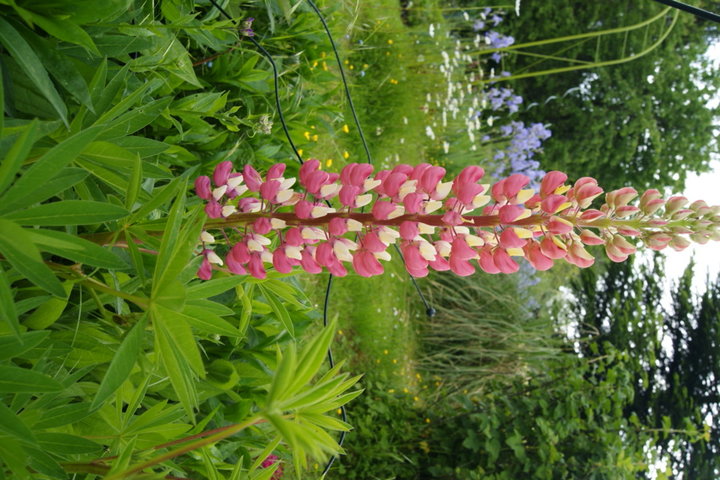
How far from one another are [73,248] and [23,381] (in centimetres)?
22

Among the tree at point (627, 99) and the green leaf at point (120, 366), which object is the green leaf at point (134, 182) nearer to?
the green leaf at point (120, 366)

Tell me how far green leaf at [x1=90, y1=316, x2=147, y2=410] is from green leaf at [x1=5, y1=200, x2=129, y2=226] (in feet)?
0.56

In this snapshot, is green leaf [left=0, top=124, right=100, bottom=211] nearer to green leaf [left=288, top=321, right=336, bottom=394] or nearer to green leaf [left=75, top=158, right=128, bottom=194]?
green leaf [left=75, top=158, right=128, bottom=194]

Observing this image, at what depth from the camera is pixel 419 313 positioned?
20.3 ft

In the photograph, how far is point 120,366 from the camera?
0.90 m

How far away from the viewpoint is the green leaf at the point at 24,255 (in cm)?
74

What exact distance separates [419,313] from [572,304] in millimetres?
2006

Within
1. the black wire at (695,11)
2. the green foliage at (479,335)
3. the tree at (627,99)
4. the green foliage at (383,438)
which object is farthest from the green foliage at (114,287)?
the tree at (627,99)

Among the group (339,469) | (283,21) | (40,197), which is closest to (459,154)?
(339,469)

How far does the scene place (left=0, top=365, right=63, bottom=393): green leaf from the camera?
877 millimetres

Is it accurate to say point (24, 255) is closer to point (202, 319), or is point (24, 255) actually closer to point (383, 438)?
point (202, 319)

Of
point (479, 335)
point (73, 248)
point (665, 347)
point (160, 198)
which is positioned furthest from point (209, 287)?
point (665, 347)

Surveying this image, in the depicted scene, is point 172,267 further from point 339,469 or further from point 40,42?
point 339,469

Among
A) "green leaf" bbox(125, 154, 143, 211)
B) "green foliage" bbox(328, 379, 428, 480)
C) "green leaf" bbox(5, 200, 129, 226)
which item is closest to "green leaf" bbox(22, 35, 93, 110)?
"green leaf" bbox(125, 154, 143, 211)
